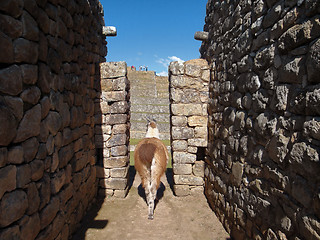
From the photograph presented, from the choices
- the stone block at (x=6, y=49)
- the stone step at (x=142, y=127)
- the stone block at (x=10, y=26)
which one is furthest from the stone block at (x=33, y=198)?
the stone step at (x=142, y=127)

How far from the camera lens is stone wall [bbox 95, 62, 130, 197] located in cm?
472

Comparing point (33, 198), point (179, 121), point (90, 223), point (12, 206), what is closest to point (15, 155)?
point (12, 206)

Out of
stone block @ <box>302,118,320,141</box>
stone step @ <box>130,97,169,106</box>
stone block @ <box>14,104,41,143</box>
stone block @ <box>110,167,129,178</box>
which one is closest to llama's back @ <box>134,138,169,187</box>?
stone block @ <box>110,167,129,178</box>

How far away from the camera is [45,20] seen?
2105 mm

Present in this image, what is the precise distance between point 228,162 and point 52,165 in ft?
8.17

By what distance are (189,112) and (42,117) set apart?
3.22 metres

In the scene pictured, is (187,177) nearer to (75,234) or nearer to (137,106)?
(75,234)

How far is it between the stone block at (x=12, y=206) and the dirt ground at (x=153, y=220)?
1.87 metres

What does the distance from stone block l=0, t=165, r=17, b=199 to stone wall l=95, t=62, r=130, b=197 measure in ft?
10.1

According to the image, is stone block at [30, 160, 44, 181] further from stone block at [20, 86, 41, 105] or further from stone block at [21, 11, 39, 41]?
stone block at [21, 11, 39, 41]

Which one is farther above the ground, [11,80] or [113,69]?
[113,69]

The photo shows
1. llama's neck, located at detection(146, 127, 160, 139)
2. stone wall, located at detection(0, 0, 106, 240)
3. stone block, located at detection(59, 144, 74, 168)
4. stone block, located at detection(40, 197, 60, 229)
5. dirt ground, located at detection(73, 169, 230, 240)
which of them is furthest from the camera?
llama's neck, located at detection(146, 127, 160, 139)

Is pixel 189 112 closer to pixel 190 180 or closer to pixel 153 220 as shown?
pixel 190 180

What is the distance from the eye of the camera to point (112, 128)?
4.80 metres
